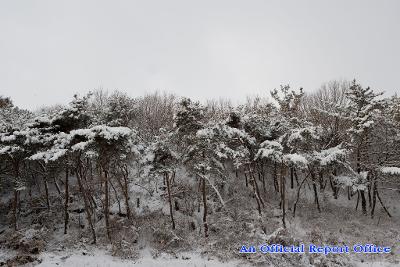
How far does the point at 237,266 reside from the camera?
15.8 metres

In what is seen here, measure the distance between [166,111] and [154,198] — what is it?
17.8 metres

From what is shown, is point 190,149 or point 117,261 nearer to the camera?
point 117,261

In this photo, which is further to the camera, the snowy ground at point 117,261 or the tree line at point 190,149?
the tree line at point 190,149

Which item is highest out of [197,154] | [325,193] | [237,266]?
[197,154]

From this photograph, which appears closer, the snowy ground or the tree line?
the snowy ground

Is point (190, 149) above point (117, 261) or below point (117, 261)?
above

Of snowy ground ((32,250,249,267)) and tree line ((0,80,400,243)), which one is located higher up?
tree line ((0,80,400,243))

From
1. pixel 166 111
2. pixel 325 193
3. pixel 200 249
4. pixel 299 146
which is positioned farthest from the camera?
pixel 166 111

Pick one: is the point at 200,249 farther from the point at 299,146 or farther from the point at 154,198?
the point at 299,146

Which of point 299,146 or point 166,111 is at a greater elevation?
point 166,111

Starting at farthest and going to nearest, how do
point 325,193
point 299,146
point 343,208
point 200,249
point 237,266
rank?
1. point 325,193
2. point 343,208
3. point 299,146
4. point 200,249
5. point 237,266

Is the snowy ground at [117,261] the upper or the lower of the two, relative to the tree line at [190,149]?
lower

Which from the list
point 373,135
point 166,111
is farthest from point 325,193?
point 166,111

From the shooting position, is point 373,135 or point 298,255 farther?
point 373,135
